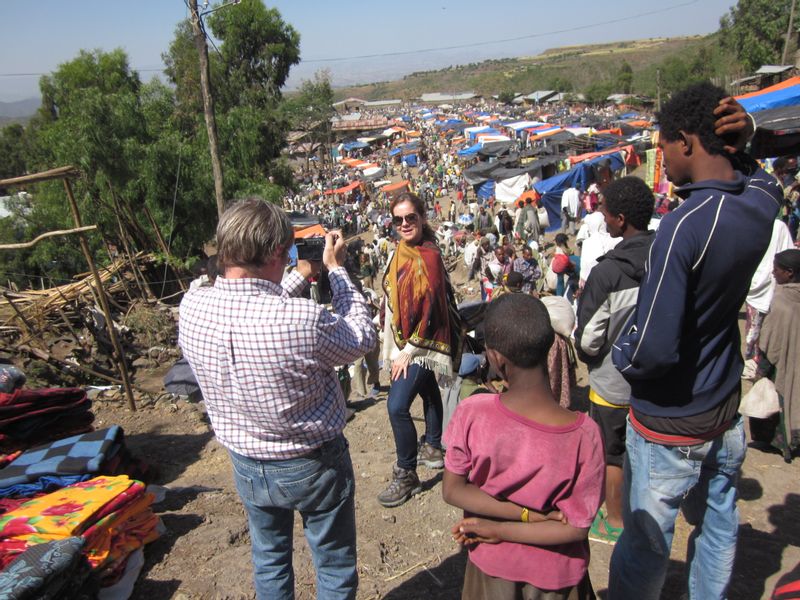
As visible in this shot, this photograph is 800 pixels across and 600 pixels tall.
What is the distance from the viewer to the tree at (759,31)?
36.5 meters

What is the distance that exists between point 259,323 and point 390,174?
39.7 metres

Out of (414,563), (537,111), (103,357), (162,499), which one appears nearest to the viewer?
(414,563)

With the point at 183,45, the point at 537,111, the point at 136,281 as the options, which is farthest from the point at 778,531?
the point at 537,111

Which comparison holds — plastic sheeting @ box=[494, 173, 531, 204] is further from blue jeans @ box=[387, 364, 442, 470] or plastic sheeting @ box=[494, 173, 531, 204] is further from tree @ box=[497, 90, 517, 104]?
tree @ box=[497, 90, 517, 104]

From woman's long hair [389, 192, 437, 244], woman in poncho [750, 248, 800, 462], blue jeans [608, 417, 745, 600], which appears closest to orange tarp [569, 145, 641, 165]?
woman in poncho [750, 248, 800, 462]

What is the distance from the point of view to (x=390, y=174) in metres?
40.1

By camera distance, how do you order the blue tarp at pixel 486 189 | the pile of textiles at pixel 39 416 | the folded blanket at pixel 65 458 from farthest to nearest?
the blue tarp at pixel 486 189
the pile of textiles at pixel 39 416
the folded blanket at pixel 65 458

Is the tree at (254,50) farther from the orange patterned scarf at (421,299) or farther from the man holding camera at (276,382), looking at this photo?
the man holding camera at (276,382)

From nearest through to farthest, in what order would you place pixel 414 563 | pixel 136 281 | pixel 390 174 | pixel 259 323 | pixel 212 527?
pixel 259 323 < pixel 414 563 < pixel 212 527 < pixel 136 281 < pixel 390 174

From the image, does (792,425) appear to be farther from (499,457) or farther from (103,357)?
(103,357)

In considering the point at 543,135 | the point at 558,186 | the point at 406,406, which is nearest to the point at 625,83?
the point at 543,135

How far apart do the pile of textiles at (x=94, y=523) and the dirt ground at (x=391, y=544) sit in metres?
0.15

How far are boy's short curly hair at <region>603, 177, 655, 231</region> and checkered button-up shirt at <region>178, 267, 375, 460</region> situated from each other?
131 centimetres

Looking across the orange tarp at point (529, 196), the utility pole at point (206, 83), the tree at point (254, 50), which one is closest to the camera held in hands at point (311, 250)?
the utility pole at point (206, 83)
